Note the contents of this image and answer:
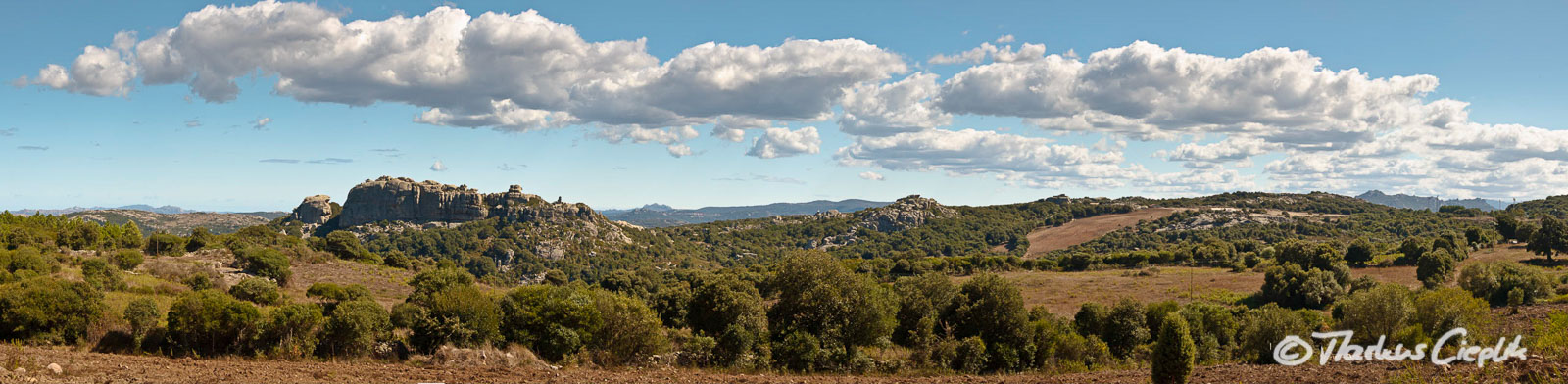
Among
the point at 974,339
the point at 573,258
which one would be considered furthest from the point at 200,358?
the point at 573,258

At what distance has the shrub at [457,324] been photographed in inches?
1203

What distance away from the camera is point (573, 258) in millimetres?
161250

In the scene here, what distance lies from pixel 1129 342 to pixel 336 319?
39.5 metres

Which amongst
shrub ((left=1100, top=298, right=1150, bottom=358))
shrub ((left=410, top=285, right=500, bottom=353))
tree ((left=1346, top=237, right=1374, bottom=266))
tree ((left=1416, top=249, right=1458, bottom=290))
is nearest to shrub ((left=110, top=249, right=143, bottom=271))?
shrub ((left=410, top=285, right=500, bottom=353))

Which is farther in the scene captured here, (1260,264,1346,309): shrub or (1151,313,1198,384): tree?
(1260,264,1346,309): shrub

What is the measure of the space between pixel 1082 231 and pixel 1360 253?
95722 millimetres

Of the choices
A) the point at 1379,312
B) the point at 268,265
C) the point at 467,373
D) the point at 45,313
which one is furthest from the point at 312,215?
the point at 1379,312

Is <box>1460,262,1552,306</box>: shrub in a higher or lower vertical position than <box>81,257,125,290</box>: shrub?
lower

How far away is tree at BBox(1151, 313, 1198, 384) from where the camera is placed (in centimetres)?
2236

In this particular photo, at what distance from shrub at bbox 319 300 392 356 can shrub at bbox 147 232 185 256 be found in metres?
55.2

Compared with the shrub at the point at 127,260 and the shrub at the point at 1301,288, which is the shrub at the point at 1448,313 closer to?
the shrub at the point at 1301,288

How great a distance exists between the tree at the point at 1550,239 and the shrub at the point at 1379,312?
63.2 meters

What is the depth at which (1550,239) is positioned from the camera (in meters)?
75.4

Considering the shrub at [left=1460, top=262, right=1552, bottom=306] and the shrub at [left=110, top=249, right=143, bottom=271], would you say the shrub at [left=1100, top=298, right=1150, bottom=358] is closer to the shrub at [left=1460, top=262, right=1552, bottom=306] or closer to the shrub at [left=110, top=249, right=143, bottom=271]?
the shrub at [left=1460, top=262, right=1552, bottom=306]
